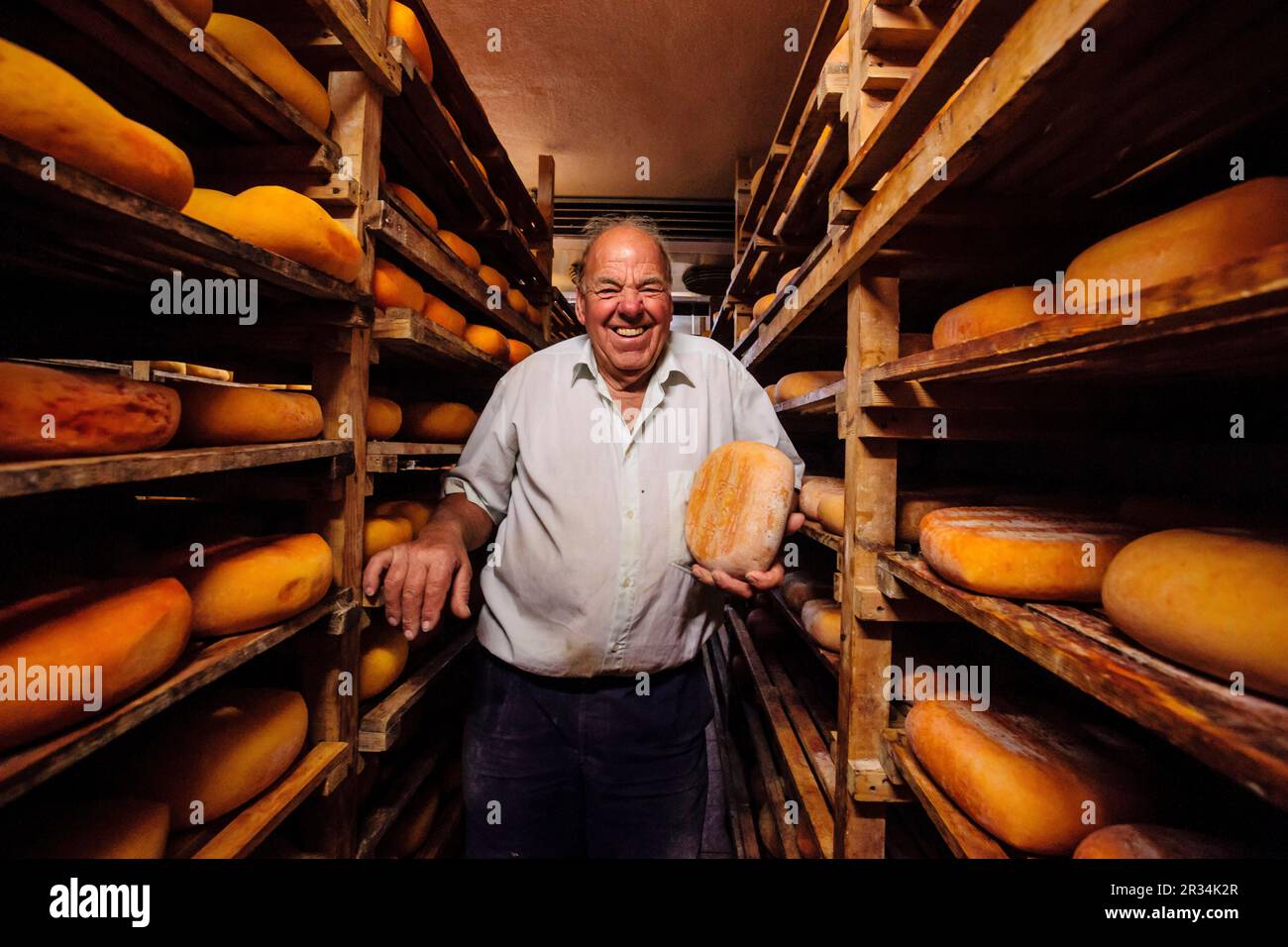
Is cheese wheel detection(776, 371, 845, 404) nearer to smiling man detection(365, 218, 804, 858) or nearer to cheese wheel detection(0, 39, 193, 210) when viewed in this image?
smiling man detection(365, 218, 804, 858)

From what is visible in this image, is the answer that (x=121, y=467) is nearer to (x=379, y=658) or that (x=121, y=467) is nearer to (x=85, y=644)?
(x=85, y=644)

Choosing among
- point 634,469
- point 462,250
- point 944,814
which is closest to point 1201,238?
point 944,814

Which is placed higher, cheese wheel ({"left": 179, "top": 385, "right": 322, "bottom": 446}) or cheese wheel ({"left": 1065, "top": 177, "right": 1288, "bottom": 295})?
cheese wheel ({"left": 1065, "top": 177, "right": 1288, "bottom": 295})

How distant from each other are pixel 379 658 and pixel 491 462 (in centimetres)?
69

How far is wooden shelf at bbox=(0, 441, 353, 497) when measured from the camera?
0.64m

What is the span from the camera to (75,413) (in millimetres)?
756

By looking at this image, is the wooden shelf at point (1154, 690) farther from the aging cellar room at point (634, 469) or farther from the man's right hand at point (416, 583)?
the man's right hand at point (416, 583)

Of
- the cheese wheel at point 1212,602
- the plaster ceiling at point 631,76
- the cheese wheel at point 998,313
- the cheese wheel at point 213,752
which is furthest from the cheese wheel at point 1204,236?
the plaster ceiling at point 631,76

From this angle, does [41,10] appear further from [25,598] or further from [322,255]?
[25,598]

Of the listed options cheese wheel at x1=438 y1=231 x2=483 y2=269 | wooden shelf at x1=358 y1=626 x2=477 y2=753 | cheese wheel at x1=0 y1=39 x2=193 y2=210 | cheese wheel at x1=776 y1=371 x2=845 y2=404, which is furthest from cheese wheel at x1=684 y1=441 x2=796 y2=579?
cheese wheel at x1=438 y1=231 x2=483 y2=269

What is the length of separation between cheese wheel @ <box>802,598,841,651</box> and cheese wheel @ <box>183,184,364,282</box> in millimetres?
1749
